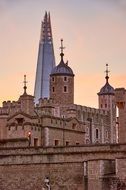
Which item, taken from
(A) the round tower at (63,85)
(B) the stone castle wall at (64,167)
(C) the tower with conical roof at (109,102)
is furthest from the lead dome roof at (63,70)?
(B) the stone castle wall at (64,167)

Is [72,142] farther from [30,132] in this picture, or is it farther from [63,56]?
[63,56]

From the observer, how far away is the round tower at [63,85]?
299ft

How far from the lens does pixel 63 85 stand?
9094 cm

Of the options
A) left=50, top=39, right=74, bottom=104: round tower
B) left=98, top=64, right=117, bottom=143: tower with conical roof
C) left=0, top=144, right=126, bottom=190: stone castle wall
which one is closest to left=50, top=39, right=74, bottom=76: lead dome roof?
left=50, top=39, right=74, bottom=104: round tower

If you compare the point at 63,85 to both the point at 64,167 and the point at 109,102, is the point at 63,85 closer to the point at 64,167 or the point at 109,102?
the point at 109,102

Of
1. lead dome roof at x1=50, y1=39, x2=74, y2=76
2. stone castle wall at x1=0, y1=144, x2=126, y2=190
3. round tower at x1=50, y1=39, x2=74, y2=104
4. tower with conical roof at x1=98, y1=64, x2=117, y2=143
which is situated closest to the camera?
stone castle wall at x1=0, y1=144, x2=126, y2=190

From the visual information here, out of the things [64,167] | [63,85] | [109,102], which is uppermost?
[109,102]

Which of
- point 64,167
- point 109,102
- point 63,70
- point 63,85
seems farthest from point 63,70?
point 64,167

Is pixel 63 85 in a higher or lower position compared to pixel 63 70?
lower

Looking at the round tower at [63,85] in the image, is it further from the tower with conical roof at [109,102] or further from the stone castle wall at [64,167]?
the stone castle wall at [64,167]

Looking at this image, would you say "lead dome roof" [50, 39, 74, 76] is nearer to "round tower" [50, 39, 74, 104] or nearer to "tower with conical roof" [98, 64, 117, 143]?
"round tower" [50, 39, 74, 104]

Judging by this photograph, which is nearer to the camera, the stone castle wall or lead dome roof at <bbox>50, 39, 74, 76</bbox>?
the stone castle wall

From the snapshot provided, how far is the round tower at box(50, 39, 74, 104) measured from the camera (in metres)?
91.2

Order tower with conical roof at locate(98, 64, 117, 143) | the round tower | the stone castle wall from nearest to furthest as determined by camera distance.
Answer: the stone castle wall
the round tower
tower with conical roof at locate(98, 64, 117, 143)
